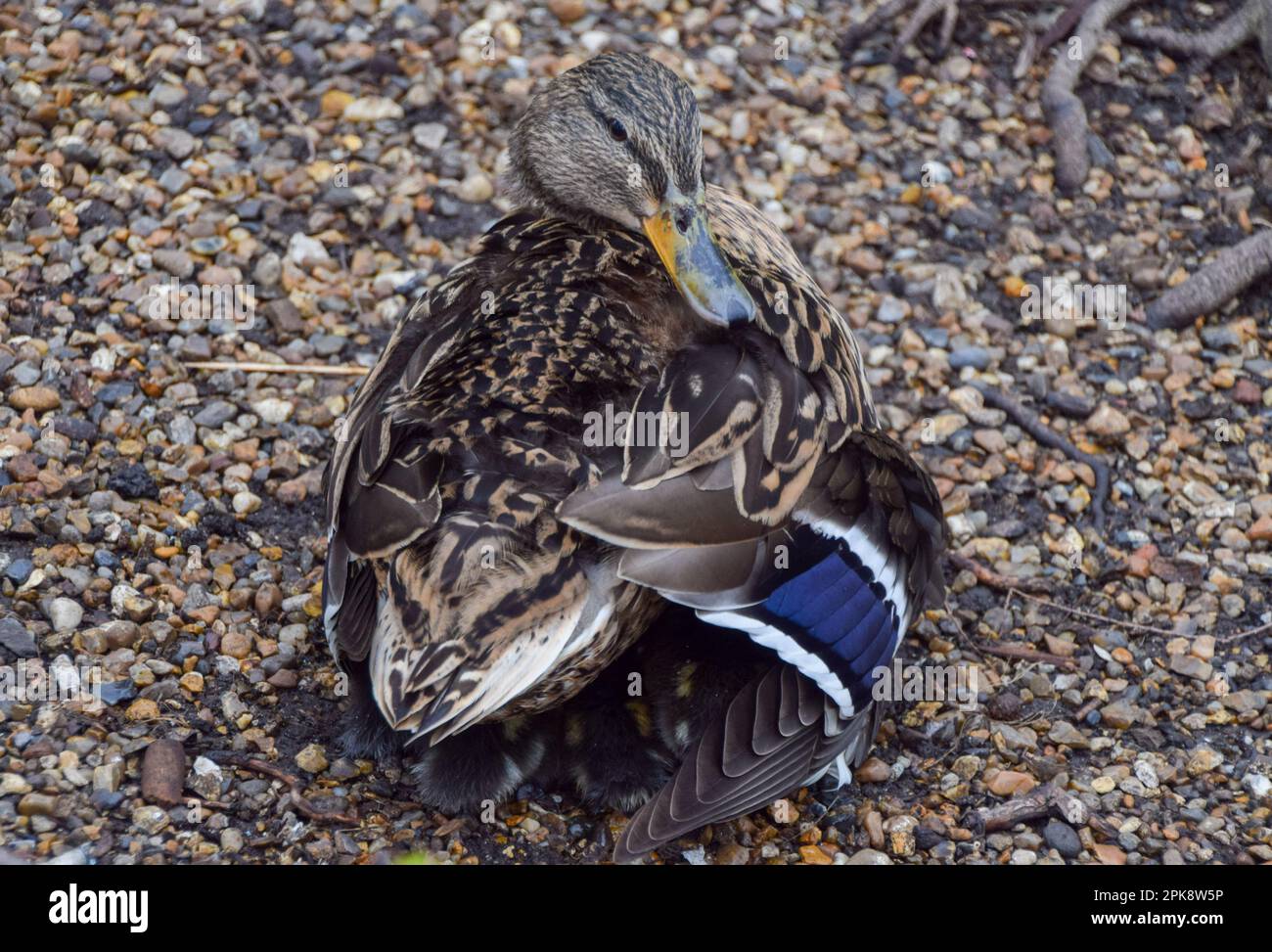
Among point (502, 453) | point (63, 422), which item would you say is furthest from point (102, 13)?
point (502, 453)

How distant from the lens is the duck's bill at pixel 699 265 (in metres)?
4.00

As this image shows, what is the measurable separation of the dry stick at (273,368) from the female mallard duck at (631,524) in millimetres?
927

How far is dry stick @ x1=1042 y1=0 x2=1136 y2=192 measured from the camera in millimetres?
6086

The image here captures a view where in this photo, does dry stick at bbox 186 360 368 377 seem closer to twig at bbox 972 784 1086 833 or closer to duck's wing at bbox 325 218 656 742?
duck's wing at bbox 325 218 656 742

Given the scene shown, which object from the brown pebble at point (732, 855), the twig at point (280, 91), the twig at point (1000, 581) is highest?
the twig at point (280, 91)

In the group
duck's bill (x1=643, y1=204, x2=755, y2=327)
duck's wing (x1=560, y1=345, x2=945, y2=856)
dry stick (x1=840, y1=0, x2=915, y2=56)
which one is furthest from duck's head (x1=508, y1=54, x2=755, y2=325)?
dry stick (x1=840, y1=0, x2=915, y2=56)

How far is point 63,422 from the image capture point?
4.75 m

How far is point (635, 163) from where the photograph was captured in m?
4.46

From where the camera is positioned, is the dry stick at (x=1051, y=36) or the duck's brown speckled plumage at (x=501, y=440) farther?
the dry stick at (x=1051, y=36)

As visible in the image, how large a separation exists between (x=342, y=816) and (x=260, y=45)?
3.54 meters

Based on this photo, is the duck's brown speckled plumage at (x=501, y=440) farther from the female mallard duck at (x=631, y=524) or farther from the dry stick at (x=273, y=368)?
the dry stick at (x=273, y=368)

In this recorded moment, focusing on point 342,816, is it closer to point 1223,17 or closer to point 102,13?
point 102,13

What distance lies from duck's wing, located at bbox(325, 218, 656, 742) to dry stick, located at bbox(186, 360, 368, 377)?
1092mm

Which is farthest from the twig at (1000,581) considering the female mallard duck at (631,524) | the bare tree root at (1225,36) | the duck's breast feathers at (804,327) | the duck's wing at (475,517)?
the bare tree root at (1225,36)
